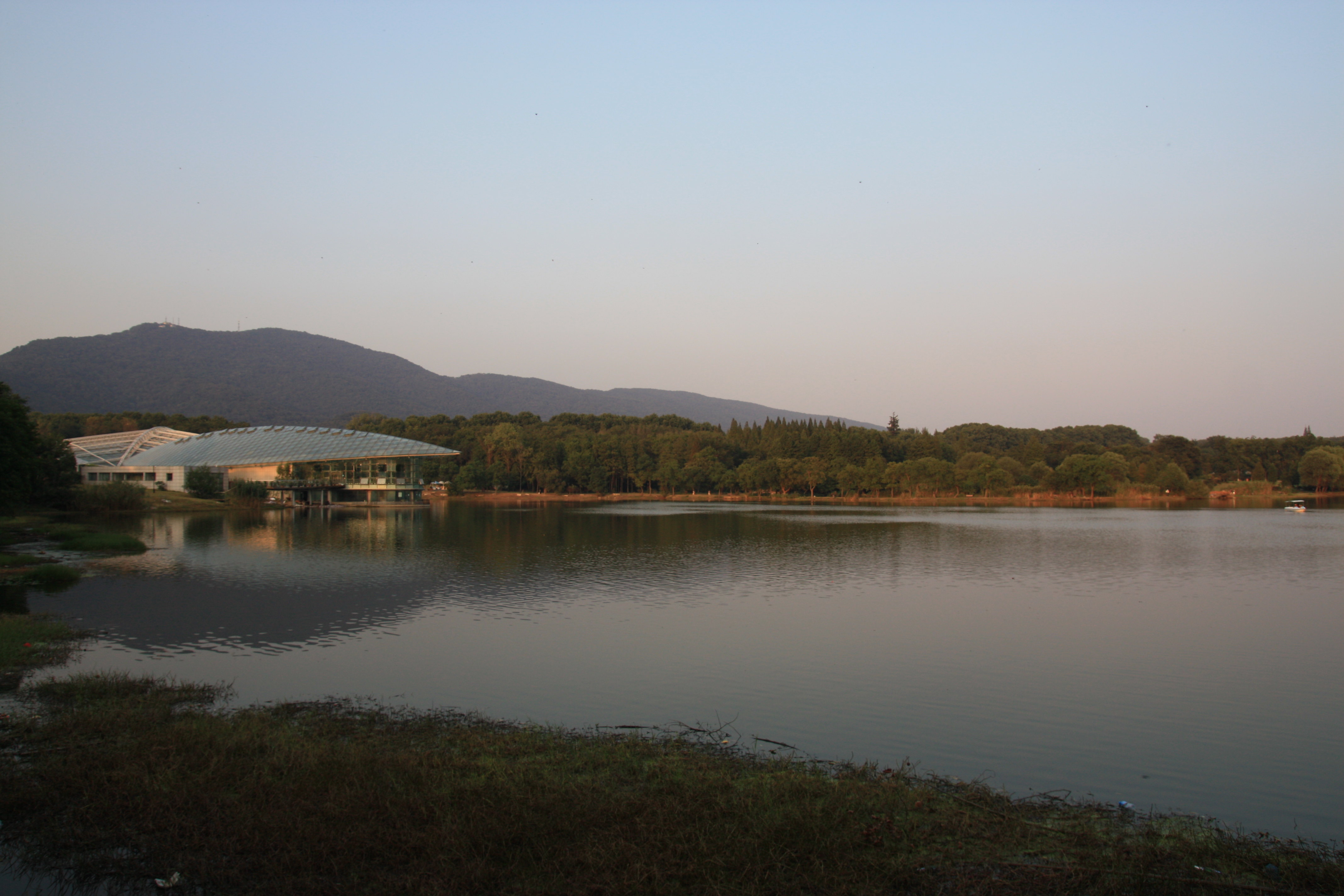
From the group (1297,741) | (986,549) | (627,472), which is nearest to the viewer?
(1297,741)

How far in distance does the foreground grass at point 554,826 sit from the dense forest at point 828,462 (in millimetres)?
94675

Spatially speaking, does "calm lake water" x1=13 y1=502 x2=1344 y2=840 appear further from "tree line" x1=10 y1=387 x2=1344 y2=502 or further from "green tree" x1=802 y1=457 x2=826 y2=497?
"green tree" x1=802 y1=457 x2=826 y2=497

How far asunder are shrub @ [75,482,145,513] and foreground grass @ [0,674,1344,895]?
46428 millimetres

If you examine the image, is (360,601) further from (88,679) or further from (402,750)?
(402,750)

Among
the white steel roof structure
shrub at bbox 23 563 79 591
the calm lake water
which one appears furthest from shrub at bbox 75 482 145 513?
the white steel roof structure

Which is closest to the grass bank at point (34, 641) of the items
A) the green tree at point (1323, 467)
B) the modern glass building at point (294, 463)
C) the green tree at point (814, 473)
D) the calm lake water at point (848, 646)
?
the calm lake water at point (848, 646)

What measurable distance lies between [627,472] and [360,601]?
98.5 metres

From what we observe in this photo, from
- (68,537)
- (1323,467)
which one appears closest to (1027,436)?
(1323,467)

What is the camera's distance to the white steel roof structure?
85.8 m

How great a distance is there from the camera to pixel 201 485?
6938 centimetres

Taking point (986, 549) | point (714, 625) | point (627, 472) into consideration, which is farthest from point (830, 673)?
point (627, 472)

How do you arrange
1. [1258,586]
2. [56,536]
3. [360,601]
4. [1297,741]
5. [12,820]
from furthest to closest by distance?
[56,536] → [1258,586] → [360,601] → [1297,741] → [12,820]

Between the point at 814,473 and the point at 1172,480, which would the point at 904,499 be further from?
the point at 1172,480

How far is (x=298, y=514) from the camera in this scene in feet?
213
